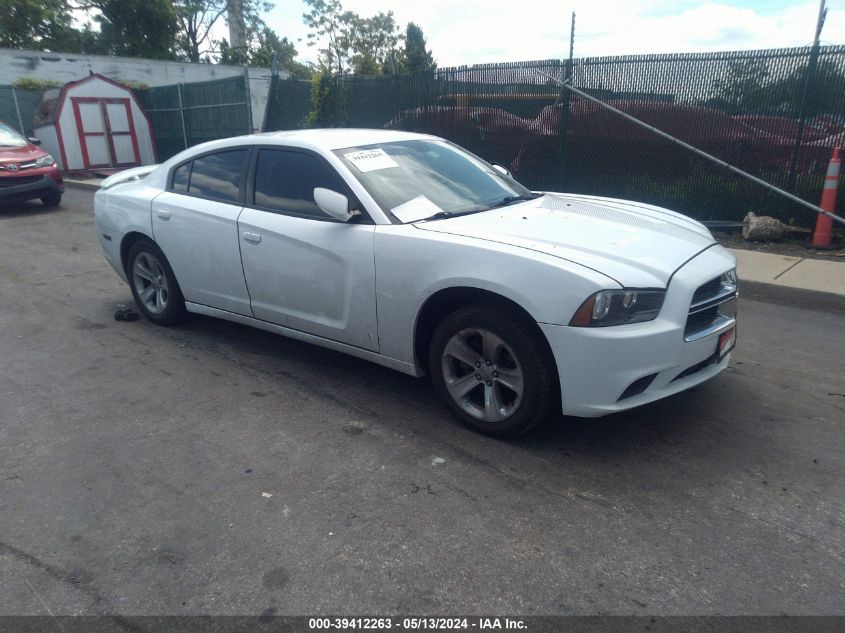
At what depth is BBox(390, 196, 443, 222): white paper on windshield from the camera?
3.92 m

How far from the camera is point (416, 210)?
3.98 metres

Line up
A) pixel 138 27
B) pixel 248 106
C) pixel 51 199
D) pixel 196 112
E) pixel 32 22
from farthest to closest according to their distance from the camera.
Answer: pixel 138 27, pixel 32 22, pixel 196 112, pixel 248 106, pixel 51 199

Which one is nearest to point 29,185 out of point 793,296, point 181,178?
point 181,178

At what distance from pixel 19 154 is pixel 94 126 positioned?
21.4ft

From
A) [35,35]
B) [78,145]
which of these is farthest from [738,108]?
[35,35]

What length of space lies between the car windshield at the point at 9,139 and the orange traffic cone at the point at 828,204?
1289 centimetres

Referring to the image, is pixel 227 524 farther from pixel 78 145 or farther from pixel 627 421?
pixel 78 145

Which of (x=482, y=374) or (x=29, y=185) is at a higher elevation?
(x=482, y=374)

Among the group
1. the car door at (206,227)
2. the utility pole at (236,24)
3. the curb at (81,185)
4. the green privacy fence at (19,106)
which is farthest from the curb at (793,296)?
the utility pole at (236,24)

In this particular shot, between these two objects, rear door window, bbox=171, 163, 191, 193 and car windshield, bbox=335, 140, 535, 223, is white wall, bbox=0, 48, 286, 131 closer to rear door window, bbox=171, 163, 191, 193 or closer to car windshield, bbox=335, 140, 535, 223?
rear door window, bbox=171, 163, 191, 193

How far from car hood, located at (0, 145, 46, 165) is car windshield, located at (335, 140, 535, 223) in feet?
32.5

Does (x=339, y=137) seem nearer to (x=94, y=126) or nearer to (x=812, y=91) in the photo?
(x=812, y=91)

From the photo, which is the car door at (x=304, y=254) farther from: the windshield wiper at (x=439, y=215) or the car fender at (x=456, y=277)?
the windshield wiper at (x=439, y=215)

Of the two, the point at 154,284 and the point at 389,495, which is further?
the point at 154,284
